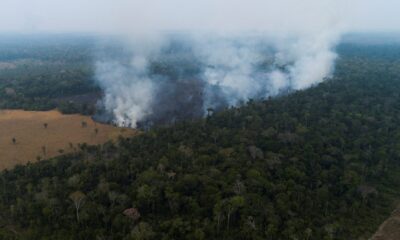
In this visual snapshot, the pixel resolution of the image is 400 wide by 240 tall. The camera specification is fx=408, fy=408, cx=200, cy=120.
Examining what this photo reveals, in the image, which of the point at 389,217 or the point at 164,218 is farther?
the point at 389,217

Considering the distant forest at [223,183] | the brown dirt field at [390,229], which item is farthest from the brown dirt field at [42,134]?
the brown dirt field at [390,229]

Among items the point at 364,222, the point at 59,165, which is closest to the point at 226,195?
the point at 364,222

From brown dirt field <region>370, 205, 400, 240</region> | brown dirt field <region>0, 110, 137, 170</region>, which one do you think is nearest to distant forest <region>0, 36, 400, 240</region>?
brown dirt field <region>370, 205, 400, 240</region>

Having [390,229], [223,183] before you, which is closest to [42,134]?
[223,183]

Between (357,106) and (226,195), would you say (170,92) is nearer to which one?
(357,106)

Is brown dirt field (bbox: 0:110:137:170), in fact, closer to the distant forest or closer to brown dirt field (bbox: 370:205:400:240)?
the distant forest

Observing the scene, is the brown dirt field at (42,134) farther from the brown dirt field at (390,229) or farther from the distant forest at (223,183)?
the brown dirt field at (390,229)
